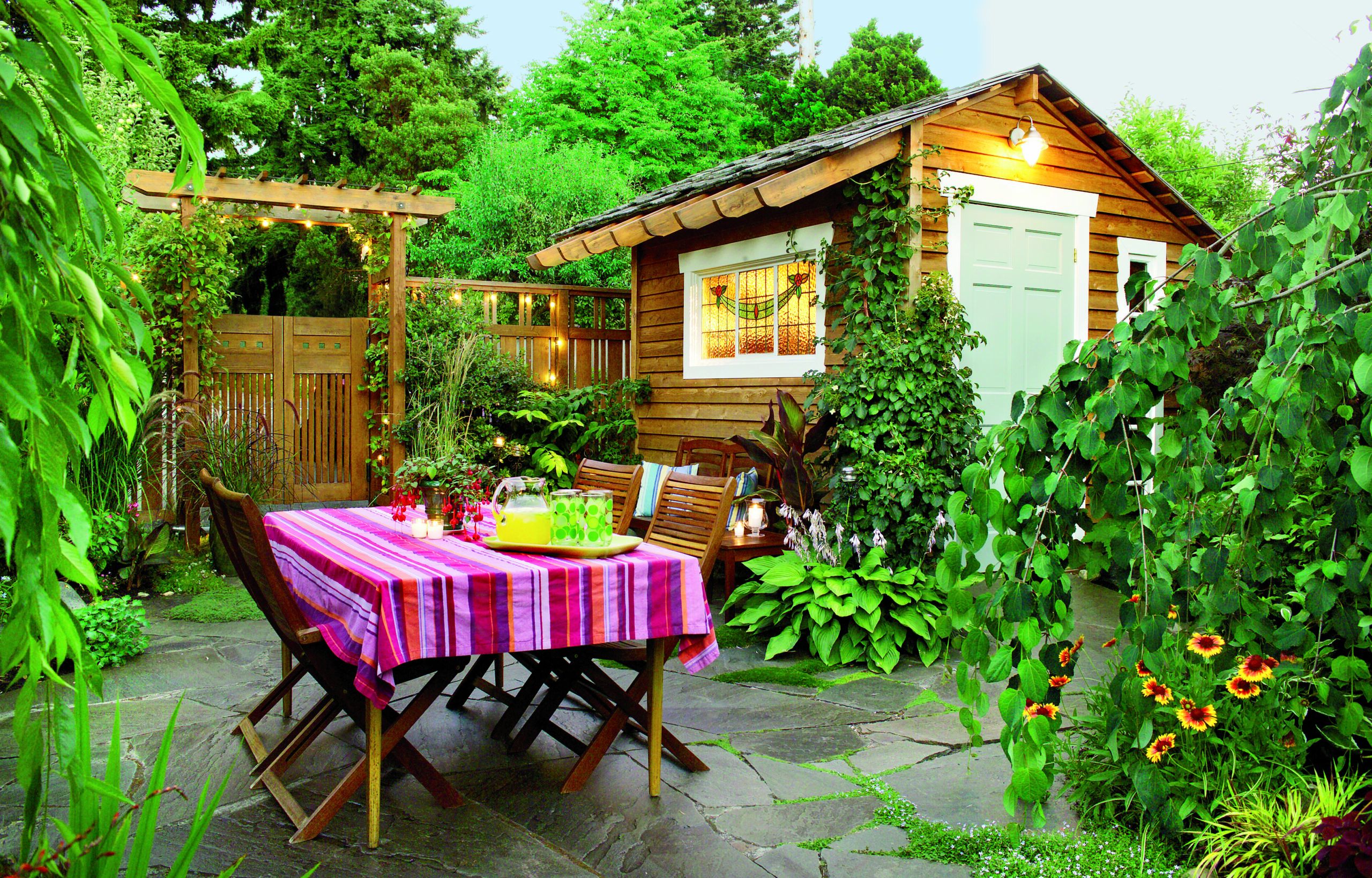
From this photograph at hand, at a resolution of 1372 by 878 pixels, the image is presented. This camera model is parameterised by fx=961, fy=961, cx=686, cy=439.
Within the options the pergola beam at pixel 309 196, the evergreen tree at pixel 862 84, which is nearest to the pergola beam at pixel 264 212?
the pergola beam at pixel 309 196

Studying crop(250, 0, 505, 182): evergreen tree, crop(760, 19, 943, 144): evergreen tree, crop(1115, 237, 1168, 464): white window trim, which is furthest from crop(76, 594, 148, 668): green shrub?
crop(760, 19, 943, 144): evergreen tree

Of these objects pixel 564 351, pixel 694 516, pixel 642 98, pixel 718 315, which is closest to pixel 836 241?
pixel 718 315

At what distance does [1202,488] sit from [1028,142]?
16.5ft

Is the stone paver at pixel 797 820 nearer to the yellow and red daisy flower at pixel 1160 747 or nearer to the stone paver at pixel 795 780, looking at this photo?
the stone paver at pixel 795 780

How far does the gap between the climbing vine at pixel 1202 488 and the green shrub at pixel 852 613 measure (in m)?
2.48

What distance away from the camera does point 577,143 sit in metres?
18.1

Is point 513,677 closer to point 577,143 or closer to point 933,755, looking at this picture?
point 933,755

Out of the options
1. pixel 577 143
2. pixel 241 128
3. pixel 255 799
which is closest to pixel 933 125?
pixel 255 799

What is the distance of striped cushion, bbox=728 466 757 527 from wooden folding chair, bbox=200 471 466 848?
144 inches

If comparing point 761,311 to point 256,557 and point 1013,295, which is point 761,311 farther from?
point 256,557

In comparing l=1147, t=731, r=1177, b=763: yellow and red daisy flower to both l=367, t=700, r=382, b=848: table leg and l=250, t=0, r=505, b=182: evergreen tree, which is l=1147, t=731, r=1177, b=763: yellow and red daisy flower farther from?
l=250, t=0, r=505, b=182: evergreen tree

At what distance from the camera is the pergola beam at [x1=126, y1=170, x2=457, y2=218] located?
8094mm

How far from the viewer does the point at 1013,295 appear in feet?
22.8

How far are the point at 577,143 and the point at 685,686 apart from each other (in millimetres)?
15174
